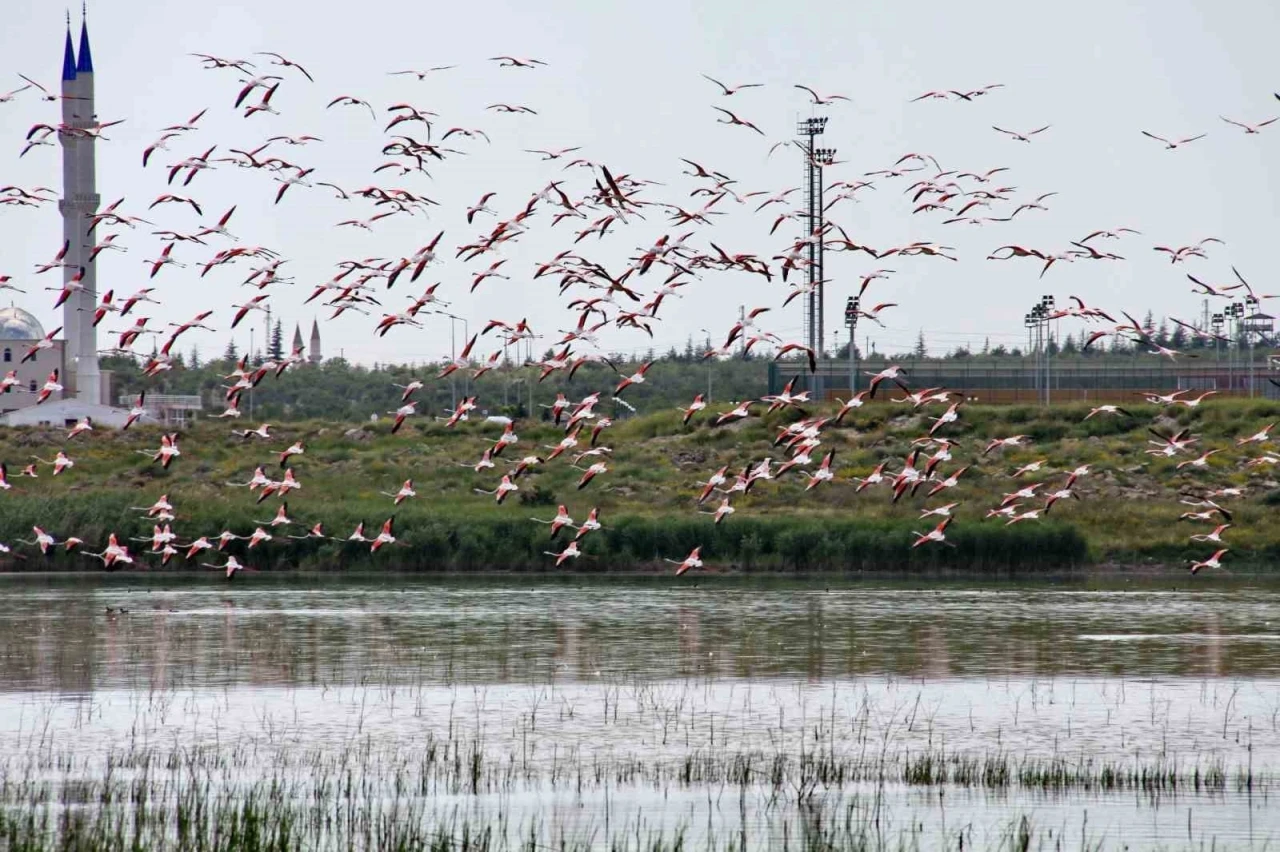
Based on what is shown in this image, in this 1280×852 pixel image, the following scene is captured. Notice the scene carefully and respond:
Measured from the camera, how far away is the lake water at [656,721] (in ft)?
73.3

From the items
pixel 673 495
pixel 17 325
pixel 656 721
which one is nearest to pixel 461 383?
pixel 17 325

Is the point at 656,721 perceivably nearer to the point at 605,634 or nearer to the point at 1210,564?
the point at 605,634

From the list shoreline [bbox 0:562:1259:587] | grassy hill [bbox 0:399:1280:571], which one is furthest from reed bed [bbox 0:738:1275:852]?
grassy hill [bbox 0:399:1280:571]

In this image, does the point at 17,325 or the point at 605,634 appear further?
the point at 17,325

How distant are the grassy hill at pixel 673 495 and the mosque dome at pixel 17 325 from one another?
3735 cm

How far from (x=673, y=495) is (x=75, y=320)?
202 feet

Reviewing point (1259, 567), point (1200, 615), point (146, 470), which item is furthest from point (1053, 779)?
point (146, 470)

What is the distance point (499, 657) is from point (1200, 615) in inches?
724

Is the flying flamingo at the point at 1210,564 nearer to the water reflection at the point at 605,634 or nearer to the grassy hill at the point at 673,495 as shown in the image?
the water reflection at the point at 605,634

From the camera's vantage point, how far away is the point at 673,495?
76.2 metres

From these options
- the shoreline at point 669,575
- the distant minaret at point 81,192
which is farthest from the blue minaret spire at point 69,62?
the shoreline at point 669,575

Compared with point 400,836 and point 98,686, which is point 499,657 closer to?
point 98,686

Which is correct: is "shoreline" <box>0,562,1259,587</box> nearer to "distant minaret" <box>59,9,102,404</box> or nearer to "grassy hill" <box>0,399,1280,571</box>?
"grassy hill" <box>0,399,1280,571</box>

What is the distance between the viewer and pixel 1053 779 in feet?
79.8
